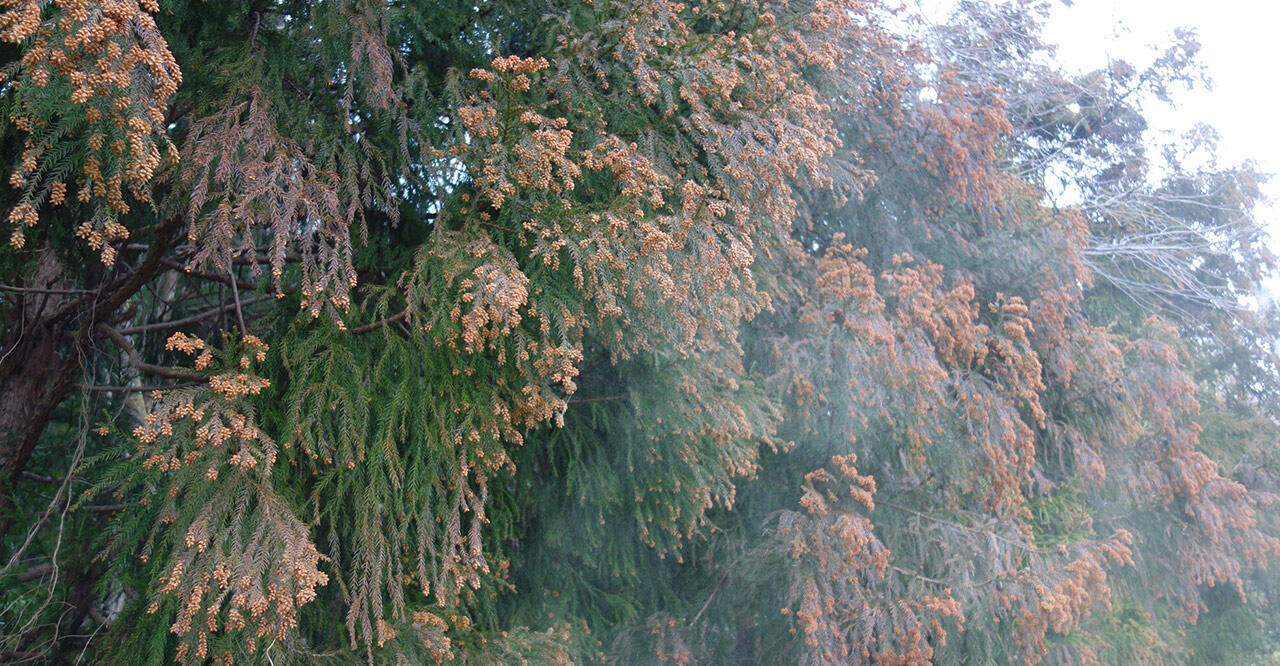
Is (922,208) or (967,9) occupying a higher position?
(967,9)

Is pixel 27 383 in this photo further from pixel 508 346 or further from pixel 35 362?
pixel 508 346

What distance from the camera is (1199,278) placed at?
11938 mm

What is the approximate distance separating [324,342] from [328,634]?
1384 mm

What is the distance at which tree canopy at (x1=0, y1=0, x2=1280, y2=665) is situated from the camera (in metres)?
3.55

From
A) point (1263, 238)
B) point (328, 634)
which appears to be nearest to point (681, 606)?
point (328, 634)

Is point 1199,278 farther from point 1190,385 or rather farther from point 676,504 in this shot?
point 676,504

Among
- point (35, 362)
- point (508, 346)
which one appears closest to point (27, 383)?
point (35, 362)

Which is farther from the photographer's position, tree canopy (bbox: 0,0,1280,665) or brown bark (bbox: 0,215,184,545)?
brown bark (bbox: 0,215,184,545)

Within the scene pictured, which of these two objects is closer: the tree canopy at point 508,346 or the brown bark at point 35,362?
the tree canopy at point 508,346

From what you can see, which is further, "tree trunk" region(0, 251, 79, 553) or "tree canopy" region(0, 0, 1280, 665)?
"tree trunk" region(0, 251, 79, 553)

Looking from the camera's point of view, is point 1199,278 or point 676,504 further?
point 1199,278

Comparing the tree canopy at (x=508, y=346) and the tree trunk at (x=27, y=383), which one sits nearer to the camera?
the tree canopy at (x=508, y=346)

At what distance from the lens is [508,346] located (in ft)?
13.8

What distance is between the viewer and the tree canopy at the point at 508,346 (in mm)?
3547
